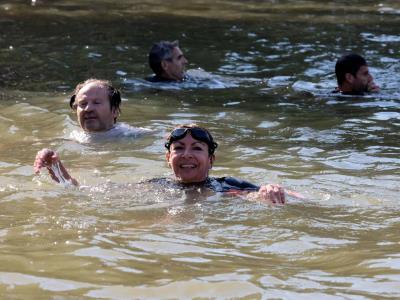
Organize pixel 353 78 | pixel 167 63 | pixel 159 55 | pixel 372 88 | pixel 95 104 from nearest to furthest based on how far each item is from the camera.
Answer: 1. pixel 95 104
2. pixel 353 78
3. pixel 372 88
4. pixel 167 63
5. pixel 159 55

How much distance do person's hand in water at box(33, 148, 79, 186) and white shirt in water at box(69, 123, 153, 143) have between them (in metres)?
2.51

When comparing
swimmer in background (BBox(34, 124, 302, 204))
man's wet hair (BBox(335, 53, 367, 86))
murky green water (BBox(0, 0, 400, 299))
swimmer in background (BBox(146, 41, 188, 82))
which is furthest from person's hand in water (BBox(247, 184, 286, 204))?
swimmer in background (BBox(146, 41, 188, 82))

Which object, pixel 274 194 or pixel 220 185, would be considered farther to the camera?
pixel 220 185

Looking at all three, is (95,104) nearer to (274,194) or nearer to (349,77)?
(274,194)

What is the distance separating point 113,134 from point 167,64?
12.3 ft

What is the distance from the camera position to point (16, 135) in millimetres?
10977

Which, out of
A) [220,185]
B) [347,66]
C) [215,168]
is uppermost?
[347,66]

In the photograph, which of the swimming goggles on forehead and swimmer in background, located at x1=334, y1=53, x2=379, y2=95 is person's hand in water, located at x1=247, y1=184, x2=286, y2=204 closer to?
the swimming goggles on forehead

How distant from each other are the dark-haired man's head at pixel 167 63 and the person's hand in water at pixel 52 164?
6.32 m

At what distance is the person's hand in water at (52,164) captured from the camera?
785cm

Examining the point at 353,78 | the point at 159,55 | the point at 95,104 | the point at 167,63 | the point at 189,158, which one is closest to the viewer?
the point at 189,158

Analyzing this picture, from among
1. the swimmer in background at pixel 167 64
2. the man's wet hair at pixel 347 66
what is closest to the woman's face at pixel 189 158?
the man's wet hair at pixel 347 66

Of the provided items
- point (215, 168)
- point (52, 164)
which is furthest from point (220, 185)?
point (52, 164)

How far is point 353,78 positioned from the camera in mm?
13320
